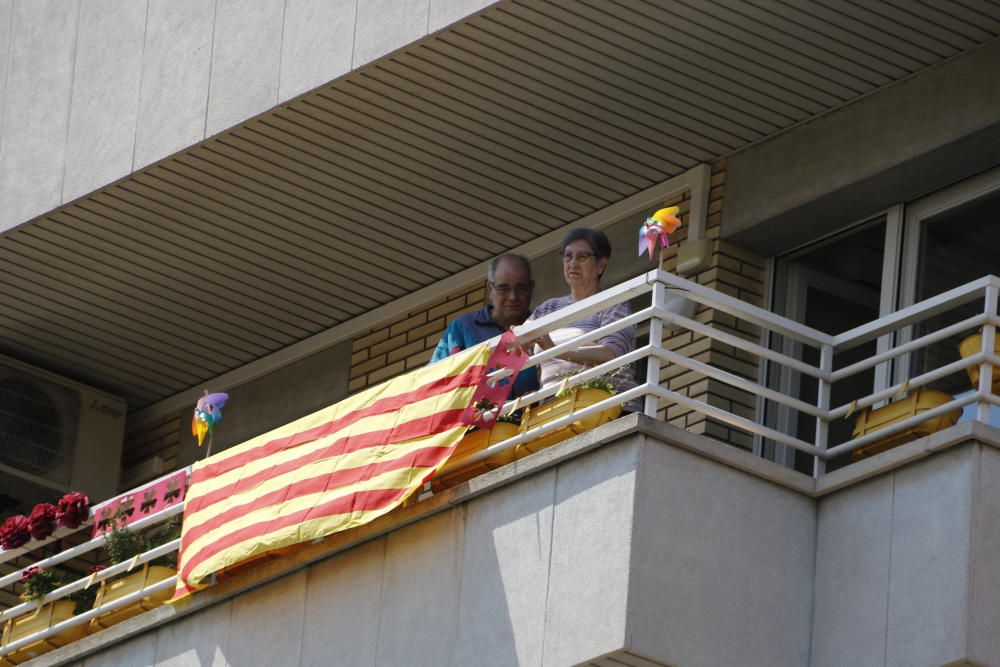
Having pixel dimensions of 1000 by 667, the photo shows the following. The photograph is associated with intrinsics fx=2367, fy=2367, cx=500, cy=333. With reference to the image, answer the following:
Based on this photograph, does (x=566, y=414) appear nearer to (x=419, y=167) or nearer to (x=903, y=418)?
(x=903, y=418)

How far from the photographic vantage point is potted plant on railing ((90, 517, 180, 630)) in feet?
46.4

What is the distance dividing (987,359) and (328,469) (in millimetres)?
3622

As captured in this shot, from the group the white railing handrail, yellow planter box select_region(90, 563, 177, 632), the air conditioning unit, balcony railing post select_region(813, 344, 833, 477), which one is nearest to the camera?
balcony railing post select_region(813, 344, 833, 477)

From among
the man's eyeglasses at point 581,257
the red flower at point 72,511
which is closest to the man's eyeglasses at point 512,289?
the man's eyeglasses at point 581,257

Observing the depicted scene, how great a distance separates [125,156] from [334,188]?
1424 mm

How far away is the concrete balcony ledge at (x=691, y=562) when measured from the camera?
10.6m

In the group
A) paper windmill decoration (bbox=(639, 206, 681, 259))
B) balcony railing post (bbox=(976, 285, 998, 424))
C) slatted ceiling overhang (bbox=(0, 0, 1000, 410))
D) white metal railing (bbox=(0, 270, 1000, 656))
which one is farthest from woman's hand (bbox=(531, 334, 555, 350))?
balcony railing post (bbox=(976, 285, 998, 424))

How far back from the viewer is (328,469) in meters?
12.6

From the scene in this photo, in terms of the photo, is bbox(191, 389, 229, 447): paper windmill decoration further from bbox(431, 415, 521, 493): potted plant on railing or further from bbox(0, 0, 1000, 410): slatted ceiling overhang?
bbox(431, 415, 521, 493): potted plant on railing

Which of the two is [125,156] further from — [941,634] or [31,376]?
[941,634]

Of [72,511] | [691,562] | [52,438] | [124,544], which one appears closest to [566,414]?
[691,562]

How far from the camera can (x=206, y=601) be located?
13273 mm

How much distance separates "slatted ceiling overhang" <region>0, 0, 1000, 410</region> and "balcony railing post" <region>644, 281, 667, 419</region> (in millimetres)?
2290

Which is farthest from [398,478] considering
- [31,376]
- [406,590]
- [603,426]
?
[31,376]
